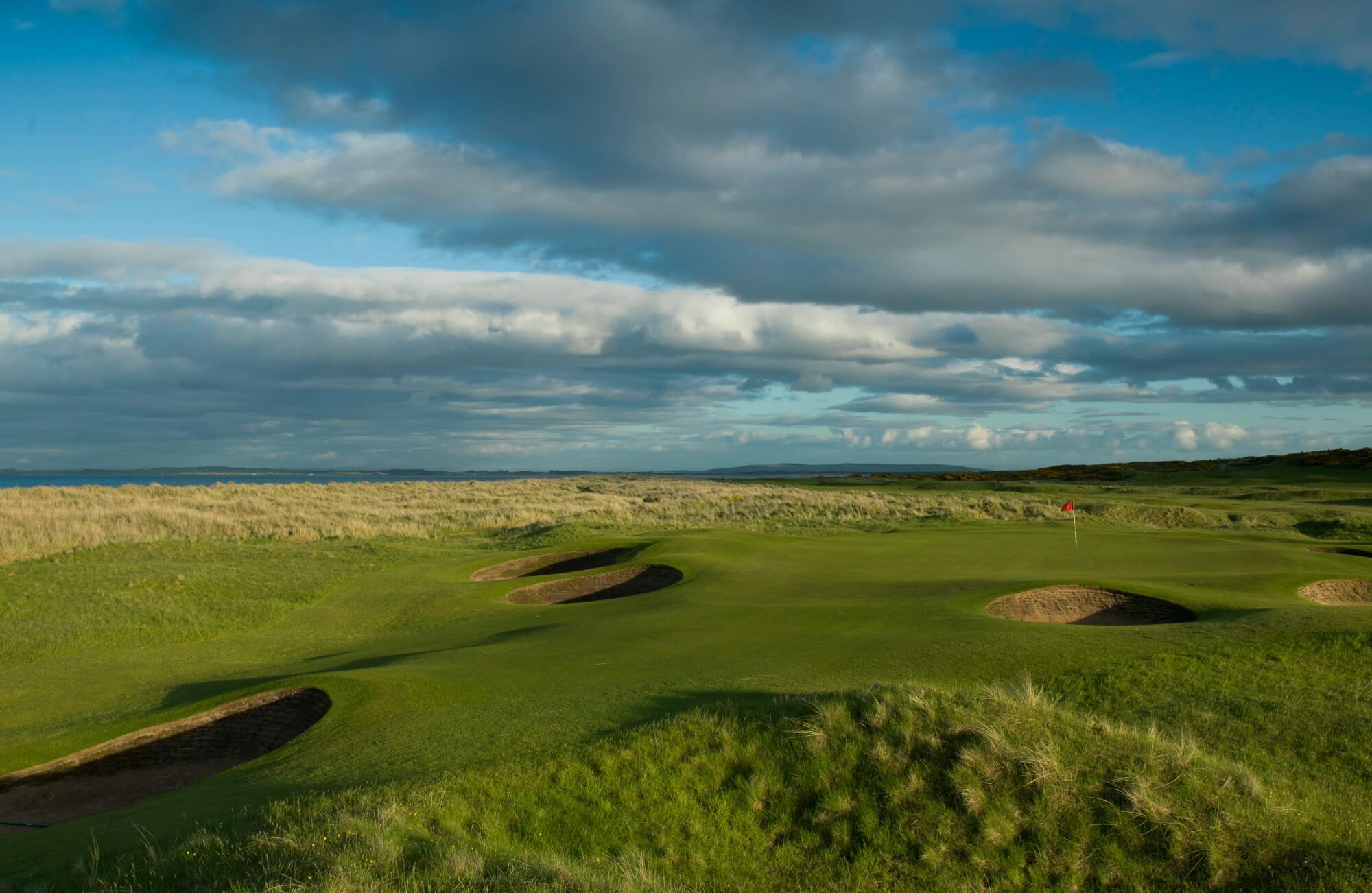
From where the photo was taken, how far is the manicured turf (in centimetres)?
825

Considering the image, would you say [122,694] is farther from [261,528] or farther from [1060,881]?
[261,528]

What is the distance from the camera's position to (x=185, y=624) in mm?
18688

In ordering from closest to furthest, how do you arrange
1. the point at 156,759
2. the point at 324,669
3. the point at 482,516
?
the point at 156,759 → the point at 324,669 → the point at 482,516

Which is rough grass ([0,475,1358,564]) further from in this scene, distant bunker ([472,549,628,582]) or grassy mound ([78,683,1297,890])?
grassy mound ([78,683,1297,890])

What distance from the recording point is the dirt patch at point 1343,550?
76.0 feet

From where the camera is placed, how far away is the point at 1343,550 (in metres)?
24.0

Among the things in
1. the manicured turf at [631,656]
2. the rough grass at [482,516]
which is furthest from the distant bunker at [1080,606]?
the rough grass at [482,516]

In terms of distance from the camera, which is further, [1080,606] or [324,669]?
[1080,606]

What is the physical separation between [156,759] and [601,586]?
1214 cm

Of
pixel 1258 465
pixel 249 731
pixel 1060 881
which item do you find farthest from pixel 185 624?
pixel 1258 465

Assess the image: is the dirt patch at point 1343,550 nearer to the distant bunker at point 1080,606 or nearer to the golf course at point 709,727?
the golf course at point 709,727

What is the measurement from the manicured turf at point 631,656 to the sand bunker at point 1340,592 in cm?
29

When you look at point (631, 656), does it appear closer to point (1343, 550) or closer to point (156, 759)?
point (156, 759)

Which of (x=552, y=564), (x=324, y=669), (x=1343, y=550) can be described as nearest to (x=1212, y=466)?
(x=1343, y=550)
